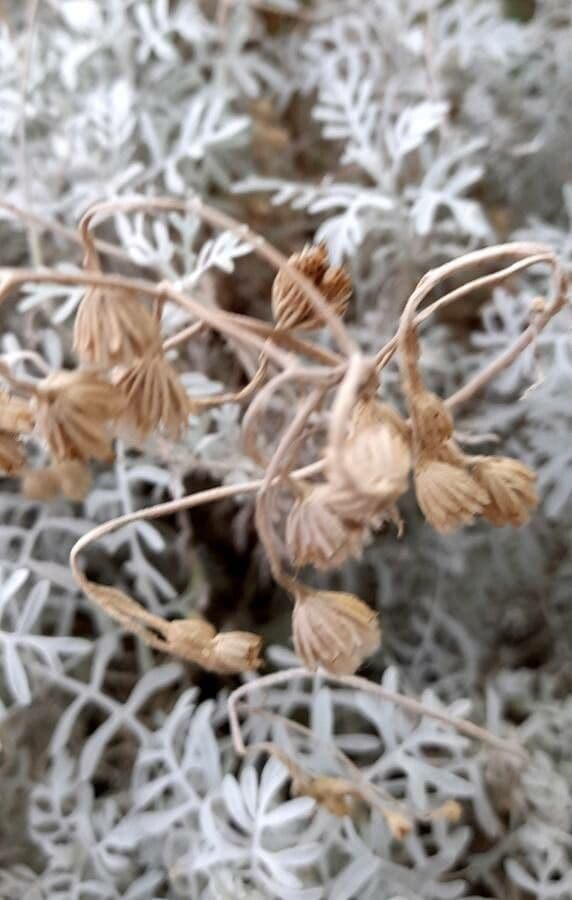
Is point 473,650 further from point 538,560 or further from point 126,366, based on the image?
point 126,366

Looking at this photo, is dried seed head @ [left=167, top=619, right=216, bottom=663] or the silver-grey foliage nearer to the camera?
dried seed head @ [left=167, top=619, right=216, bottom=663]

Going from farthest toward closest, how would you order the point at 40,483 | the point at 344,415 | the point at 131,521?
the point at 40,483 → the point at 131,521 → the point at 344,415

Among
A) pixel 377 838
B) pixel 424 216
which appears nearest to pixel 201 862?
pixel 377 838

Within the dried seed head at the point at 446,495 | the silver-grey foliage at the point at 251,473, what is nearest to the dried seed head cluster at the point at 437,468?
the dried seed head at the point at 446,495

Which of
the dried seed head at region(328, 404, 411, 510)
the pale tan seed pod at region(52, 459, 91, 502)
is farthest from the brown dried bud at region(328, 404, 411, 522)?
the pale tan seed pod at region(52, 459, 91, 502)

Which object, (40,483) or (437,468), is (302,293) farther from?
(40,483)

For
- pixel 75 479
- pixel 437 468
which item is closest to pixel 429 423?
pixel 437 468

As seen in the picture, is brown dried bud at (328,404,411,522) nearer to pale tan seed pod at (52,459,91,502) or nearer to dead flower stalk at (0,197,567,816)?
dead flower stalk at (0,197,567,816)
